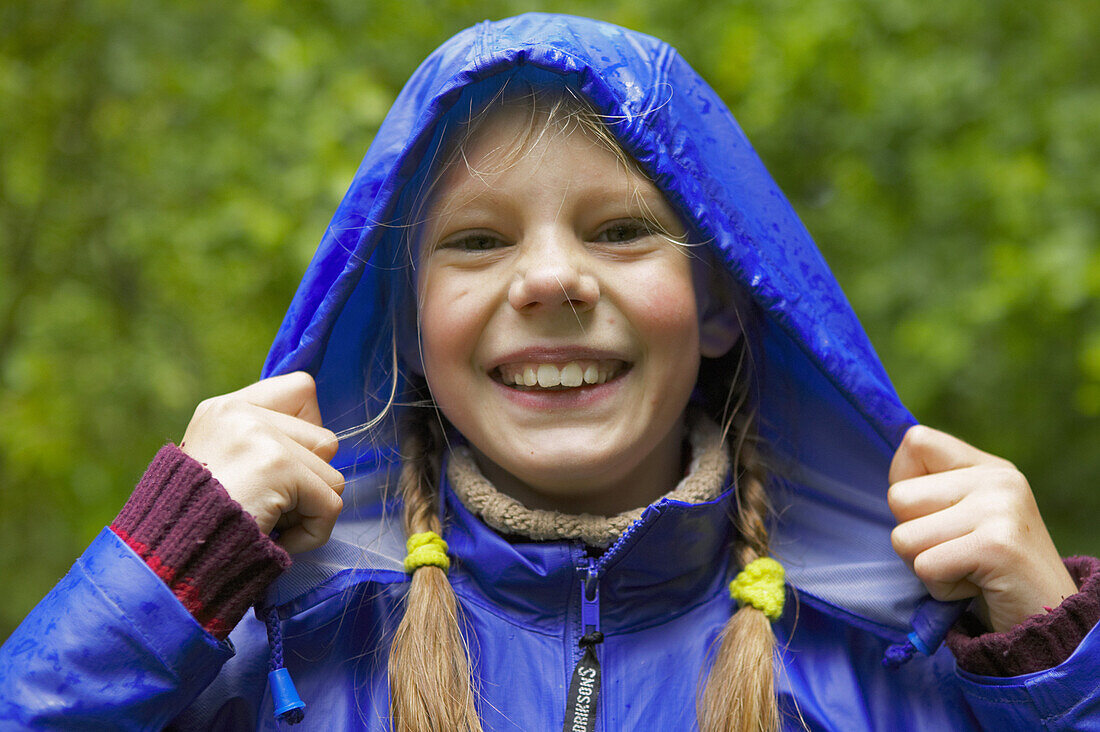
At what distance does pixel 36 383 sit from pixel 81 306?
14.8 inches

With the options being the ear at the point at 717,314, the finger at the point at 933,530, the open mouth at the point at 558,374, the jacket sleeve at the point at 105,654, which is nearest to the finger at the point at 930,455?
the finger at the point at 933,530

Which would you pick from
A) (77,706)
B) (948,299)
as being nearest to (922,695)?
(77,706)

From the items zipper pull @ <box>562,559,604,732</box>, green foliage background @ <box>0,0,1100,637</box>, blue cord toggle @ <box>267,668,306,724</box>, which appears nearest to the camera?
blue cord toggle @ <box>267,668,306,724</box>

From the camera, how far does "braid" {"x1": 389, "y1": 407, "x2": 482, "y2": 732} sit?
65.8 inches

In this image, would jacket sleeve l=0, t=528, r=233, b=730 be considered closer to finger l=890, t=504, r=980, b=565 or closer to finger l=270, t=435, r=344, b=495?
finger l=270, t=435, r=344, b=495

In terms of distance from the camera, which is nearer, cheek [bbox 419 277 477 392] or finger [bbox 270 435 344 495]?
finger [bbox 270 435 344 495]

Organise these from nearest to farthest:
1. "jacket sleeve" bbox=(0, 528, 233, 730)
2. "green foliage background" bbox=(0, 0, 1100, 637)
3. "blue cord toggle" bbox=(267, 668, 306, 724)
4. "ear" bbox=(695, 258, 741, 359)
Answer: "jacket sleeve" bbox=(0, 528, 233, 730), "blue cord toggle" bbox=(267, 668, 306, 724), "ear" bbox=(695, 258, 741, 359), "green foliage background" bbox=(0, 0, 1100, 637)

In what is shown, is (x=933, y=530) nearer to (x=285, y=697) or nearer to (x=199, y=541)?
(x=285, y=697)

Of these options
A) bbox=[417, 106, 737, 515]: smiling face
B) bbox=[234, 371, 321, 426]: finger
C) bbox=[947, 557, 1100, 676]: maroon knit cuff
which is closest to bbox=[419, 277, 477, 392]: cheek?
bbox=[417, 106, 737, 515]: smiling face

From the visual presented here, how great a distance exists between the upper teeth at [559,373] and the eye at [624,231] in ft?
0.75

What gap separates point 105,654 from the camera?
151 cm

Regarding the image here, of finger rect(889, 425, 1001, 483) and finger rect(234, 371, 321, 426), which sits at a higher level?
finger rect(889, 425, 1001, 483)

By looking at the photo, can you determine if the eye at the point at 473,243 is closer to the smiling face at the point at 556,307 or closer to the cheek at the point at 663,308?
the smiling face at the point at 556,307

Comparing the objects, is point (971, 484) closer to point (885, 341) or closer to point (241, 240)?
point (885, 341)
